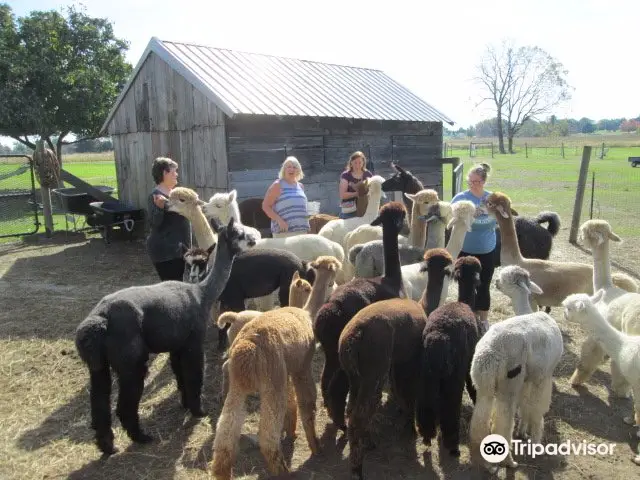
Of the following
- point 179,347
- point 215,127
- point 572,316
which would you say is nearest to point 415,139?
point 215,127

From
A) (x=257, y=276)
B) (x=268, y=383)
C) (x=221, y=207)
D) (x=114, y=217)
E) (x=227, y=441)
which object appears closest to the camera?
(x=227, y=441)

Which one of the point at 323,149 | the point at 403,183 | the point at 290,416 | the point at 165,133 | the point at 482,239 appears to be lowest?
the point at 290,416

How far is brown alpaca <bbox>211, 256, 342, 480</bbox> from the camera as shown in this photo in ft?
9.12

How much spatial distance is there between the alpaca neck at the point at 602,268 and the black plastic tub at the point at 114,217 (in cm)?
890

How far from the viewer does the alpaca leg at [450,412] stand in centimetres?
315

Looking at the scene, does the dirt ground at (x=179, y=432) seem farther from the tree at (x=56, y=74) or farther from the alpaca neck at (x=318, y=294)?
the tree at (x=56, y=74)

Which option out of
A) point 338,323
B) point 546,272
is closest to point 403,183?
point 546,272

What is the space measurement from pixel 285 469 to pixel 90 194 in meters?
10.5

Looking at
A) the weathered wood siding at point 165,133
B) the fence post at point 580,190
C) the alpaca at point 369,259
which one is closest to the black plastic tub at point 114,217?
the weathered wood siding at point 165,133

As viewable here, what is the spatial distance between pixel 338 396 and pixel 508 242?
2874 mm

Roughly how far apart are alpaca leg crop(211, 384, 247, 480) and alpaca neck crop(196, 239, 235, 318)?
1.25 metres

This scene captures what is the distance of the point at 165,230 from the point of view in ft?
16.1

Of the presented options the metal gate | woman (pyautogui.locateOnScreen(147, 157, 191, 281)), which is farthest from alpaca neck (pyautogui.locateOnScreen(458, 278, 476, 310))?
the metal gate

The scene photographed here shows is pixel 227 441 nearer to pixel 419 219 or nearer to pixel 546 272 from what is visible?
pixel 419 219
